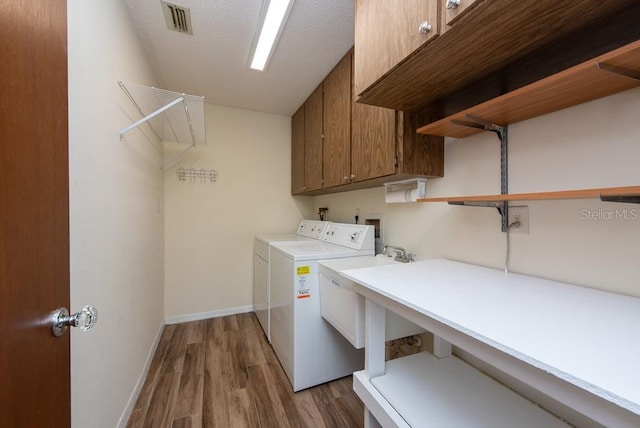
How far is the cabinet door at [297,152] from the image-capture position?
2879 millimetres

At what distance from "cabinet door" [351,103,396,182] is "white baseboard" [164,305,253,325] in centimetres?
228

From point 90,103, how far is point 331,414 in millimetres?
2063

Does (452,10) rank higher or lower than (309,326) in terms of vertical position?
higher

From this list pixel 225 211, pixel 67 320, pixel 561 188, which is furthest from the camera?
pixel 225 211

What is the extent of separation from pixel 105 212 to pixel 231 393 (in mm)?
1413

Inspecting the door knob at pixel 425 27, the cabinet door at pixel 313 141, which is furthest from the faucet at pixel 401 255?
the door knob at pixel 425 27

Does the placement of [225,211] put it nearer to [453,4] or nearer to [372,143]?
[372,143]

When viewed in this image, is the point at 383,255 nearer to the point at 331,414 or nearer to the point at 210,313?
the point at 331,414

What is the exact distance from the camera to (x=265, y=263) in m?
2.48

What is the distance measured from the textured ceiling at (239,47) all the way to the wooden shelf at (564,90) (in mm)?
1133

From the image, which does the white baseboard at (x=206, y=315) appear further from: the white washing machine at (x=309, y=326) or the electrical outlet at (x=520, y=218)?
the electrical outlet at (x=520, y=218)

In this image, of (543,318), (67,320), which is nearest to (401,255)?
(543,318)

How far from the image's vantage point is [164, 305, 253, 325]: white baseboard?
2791 mm

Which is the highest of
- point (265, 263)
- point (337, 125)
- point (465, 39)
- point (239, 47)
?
point (239, 47)
